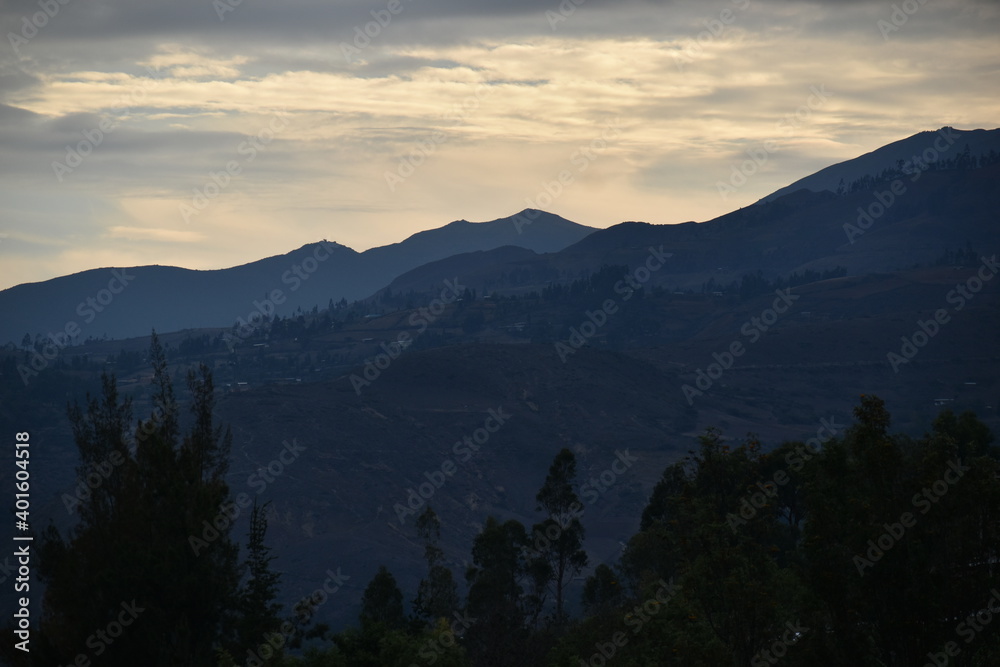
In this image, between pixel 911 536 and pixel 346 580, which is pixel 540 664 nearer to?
pixel 911 536

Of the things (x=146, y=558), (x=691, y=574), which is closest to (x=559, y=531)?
(x=146, y=558)

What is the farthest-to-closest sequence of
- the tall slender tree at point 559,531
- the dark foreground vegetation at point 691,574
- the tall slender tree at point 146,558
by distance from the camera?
1. the tall slender tree at point 559,531
2. the tall slender tree at point 146,558
3. the dark foreground vegetation at point 691,574

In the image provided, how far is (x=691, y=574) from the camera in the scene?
80.0ft

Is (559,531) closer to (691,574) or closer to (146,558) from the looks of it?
(146,558)

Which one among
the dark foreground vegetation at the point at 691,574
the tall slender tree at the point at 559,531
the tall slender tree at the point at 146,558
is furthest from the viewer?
the tall slender tree at the point at 559,531

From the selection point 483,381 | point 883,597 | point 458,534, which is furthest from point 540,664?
point 483,381

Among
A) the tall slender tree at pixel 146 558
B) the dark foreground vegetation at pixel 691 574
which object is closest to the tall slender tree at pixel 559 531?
the dark foreground vegetation at pixel 691 574

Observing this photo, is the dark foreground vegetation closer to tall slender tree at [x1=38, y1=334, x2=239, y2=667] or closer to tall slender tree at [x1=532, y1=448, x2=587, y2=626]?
tall slender tree at [x1=38, y1=334, x2=239, y2=667]

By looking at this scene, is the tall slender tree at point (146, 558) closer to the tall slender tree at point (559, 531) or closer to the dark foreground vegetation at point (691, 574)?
the dark foreground vegetation at point (691, 574)

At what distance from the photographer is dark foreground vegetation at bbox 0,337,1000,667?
21469 millimetres

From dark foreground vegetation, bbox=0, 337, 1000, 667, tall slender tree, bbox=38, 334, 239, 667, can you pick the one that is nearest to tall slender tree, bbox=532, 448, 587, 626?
dark foreground vegetation, bbox=0, 337, 1000, 667

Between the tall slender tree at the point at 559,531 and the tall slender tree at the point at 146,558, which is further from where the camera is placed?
the tall slender tree at the point at 559,531

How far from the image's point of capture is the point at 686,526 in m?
27.4

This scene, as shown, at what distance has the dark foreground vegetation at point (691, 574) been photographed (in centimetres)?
2147
